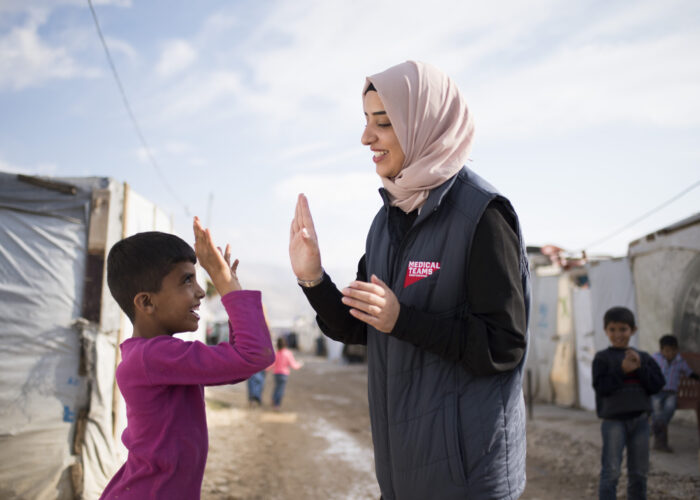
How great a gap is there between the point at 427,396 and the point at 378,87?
98 cm

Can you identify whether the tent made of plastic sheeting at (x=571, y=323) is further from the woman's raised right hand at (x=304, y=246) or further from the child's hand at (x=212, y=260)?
the child's hand at (x=212, y=260)

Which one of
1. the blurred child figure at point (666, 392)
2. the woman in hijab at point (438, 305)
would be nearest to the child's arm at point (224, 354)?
the woman in hijab at point (438, 305)

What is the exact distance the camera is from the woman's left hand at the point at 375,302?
161cm

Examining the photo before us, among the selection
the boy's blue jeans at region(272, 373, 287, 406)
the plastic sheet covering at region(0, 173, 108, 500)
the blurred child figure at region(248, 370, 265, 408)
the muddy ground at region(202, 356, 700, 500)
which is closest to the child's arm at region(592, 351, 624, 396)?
the muddy ground at region(202, 356, 700, 500)

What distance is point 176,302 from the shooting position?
2.10 metres

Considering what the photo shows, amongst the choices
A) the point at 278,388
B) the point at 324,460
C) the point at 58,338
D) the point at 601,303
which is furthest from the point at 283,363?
the point at 58,338

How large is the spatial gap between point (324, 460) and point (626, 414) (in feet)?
13.1

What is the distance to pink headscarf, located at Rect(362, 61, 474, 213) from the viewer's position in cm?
185

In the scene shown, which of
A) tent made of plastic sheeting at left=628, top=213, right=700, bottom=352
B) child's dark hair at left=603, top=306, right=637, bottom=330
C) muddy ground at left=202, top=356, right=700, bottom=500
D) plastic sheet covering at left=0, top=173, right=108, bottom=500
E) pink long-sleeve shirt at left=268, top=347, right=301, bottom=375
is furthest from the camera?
pink long-sleeve shirt at left=268, top=347, right=301, bottom=375

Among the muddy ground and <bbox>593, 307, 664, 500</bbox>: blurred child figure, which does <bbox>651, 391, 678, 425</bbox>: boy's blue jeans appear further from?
<bbox>593, 307, 664, 500</bbox>: blurred child figure

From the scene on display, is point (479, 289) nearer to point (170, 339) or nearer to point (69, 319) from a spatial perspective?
point (170, 339)

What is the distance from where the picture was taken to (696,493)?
17.6ft

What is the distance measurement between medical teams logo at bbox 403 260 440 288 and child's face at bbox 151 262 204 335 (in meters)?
0.78

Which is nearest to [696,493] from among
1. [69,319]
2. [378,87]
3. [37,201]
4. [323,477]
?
[323,477]
